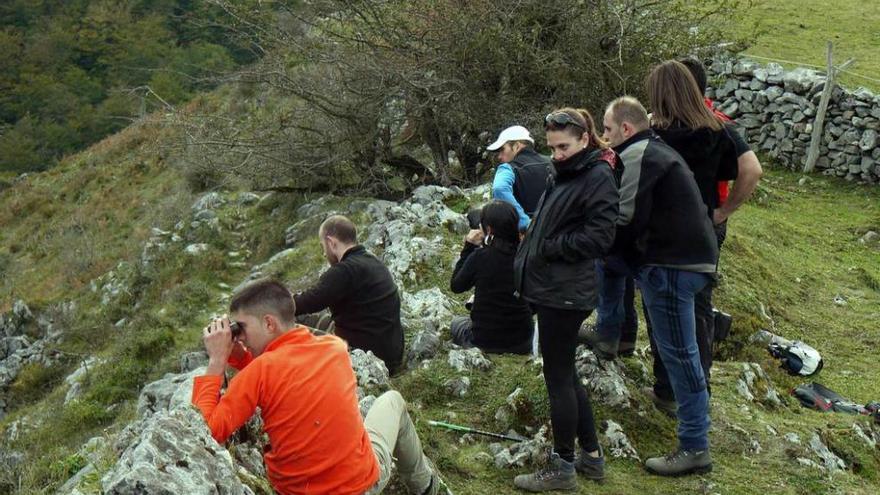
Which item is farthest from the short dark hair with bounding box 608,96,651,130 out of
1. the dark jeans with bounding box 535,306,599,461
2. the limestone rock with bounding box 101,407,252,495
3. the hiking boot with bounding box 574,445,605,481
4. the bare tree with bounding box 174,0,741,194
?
the bare tree with bounding box 174,0,741,194

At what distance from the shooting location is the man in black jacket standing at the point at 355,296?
672 centimetres

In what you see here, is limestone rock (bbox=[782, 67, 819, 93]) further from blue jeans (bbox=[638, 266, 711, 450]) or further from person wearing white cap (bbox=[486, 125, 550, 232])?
blue jeans (bbox=[638, 266, 711, 450])

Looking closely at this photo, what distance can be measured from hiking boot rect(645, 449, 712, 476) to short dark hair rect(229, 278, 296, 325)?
2.86 m

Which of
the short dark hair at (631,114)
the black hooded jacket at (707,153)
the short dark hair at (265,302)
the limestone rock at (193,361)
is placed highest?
the short dark hair at (631,114)

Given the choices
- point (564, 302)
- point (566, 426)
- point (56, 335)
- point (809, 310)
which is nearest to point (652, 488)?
point (566, 426)

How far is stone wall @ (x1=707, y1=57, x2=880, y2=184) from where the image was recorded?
56.9ft

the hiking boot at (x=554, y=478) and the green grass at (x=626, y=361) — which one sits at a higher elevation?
the hiking boot at (x=554, y=478)

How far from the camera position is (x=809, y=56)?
67.8ft

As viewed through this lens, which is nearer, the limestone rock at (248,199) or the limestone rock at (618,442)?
the limestone rock at (618,442)

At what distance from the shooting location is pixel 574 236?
4855 millimetres

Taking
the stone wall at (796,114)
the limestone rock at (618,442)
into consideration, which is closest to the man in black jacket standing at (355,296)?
the limestone rock at (618,442)

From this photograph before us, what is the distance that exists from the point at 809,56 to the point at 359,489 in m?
20.1

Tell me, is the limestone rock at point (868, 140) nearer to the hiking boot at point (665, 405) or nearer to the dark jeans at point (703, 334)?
the dark jeans at point (703, 334)

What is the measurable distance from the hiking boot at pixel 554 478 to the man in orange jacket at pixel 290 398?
1370 mm
